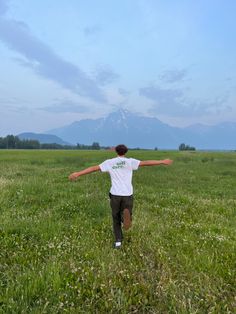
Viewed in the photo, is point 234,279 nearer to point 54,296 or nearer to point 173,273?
point 173,273


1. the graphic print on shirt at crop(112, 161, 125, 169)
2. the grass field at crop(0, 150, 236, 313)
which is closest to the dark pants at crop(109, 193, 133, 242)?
the grass field at crop(0, 150, 236, 313)

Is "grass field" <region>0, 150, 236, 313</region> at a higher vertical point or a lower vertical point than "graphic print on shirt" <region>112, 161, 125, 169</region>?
lower

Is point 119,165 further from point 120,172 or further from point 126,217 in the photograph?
point 126,217

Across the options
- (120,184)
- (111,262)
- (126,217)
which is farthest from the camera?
(126,217)

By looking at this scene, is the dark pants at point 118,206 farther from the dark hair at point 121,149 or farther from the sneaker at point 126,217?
the dark hair at point 121,149

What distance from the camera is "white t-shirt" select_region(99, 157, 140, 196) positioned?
7.74m

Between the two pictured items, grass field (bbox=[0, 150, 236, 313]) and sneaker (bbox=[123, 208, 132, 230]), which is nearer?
grass field (bbox=[0, 150, 236, 313])

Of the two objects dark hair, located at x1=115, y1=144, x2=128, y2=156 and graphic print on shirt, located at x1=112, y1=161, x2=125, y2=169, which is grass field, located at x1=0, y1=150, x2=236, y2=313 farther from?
dark hair, located at x1=115, y1=144, x2=128, y2=156

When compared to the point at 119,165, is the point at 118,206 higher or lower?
lower

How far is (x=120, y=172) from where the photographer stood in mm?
7793

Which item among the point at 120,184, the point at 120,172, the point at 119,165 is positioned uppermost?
the point at 119,165

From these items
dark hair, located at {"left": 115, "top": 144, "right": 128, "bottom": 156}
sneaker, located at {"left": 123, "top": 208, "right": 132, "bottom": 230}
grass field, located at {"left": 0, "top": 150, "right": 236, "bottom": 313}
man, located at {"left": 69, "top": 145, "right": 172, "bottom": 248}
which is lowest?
grass field, located at {"left": 0, "top": 150, "right": 236, "bottom": 313}

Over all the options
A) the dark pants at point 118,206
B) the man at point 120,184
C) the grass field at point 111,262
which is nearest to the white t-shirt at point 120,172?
the man at point 120,184

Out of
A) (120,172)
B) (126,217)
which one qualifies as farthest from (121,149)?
(126,217)
